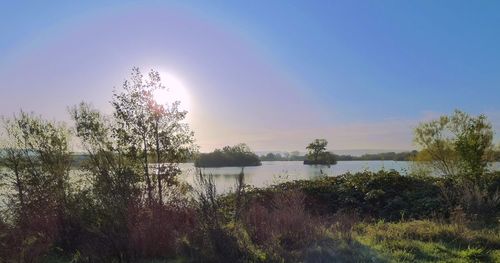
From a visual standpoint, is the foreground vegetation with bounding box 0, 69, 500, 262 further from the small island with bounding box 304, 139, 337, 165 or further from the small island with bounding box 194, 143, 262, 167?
the small island with bounding box 304, 139, 337, 165

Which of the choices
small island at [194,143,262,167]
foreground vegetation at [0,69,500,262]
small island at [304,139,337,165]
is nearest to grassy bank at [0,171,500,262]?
foreground vegetation at [0,69,500,262]

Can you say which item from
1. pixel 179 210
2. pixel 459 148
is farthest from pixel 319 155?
pixel 179 210

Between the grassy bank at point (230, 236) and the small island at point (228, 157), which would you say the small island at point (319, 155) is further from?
the grassy bank at point (230, 236)

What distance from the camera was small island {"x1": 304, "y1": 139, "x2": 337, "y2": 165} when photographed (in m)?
23.9

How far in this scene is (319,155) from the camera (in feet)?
88.1

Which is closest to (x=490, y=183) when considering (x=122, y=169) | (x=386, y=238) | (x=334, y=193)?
(x=334, y=193)

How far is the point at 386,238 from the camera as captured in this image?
7613 millimetres

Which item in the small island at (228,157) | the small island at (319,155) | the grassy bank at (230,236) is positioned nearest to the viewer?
the grassy bank at (230,236)

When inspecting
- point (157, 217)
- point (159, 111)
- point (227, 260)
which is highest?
point (159, 111)

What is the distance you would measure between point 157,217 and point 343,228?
3.09 metres

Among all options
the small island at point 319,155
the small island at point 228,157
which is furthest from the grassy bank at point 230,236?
the small island at point 319,155

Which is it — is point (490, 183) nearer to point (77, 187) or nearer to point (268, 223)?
point (268, 223)

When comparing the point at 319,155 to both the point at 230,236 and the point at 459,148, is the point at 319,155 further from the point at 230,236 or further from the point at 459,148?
the point at 230,236

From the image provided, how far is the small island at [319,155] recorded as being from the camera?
23906 mm
